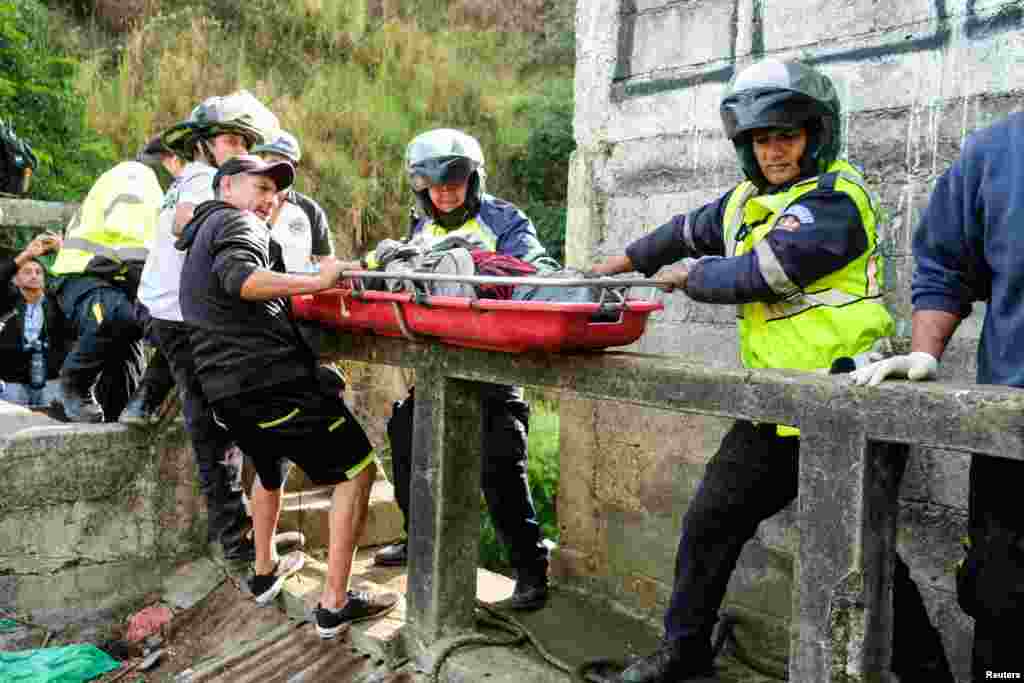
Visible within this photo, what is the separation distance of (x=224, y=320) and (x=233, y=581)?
1.65 metres

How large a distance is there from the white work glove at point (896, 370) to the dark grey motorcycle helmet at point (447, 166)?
7.45 feet

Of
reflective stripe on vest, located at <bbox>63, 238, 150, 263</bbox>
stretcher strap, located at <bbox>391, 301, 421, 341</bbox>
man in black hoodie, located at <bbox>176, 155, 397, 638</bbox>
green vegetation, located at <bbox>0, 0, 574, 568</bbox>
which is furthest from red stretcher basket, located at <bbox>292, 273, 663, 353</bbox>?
green vegetation, located at <bbox>0, 0, 574, 568</bbox>

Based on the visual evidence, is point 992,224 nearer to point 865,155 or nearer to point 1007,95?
point 1007,95

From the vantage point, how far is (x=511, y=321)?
304 cm

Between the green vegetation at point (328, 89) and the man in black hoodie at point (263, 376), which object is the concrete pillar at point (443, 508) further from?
the green vegetation at point (328, 89)

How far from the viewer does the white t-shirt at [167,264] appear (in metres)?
4.93

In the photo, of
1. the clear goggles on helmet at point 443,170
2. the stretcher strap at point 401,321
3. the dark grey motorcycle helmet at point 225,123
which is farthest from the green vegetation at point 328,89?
the stretcher strap at point 401,321

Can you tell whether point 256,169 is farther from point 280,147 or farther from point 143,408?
point 143,408

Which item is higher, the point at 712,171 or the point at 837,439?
the point at 712,171

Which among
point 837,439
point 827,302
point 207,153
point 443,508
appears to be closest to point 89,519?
point 207,153

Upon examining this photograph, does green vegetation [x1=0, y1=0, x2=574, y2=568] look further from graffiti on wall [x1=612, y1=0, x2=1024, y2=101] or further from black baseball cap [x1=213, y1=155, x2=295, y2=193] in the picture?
black baseball cap [x1=213, y1=155, x2=295, y2=193]

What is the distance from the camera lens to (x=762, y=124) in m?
3.10

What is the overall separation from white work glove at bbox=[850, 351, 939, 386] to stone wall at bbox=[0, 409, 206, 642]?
407 cm

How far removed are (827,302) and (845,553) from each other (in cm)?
85
